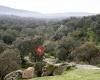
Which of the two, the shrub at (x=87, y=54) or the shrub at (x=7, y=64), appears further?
the shrub at (x=87, y=54)

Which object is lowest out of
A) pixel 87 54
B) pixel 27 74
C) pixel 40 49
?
pixel 87 54

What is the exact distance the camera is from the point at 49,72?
19609 mm

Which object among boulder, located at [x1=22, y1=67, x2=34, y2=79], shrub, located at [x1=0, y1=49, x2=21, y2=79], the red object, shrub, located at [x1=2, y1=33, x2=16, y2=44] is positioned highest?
the red object

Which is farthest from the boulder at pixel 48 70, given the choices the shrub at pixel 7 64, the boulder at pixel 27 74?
the shrub at pixel 7 64

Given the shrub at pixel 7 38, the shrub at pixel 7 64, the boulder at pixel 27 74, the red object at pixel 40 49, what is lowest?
the shrub at pixel 7 38

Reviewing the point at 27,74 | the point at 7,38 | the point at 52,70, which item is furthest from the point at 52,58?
the point at 27,74

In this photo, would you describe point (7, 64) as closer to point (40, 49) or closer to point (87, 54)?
point (40, 49)

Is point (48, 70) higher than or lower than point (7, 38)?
higher

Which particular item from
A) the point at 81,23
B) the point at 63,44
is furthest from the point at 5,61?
the point at 81,23

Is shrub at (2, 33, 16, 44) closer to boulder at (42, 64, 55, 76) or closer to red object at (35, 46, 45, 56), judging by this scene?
red object at (35, 46, 45, 56)

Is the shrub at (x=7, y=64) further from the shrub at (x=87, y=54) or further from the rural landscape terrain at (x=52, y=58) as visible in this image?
the shrub at (x=87, y=54)

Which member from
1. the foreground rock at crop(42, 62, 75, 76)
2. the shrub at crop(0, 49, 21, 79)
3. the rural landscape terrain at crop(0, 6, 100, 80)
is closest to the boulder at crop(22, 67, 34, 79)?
the rural landscape terrain at crop(0, 6, 100, 80)

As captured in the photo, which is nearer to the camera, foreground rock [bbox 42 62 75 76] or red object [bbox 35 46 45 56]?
foreground rock [bbox 42 62 75 76]

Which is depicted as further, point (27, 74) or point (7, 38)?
point (7, 38)
